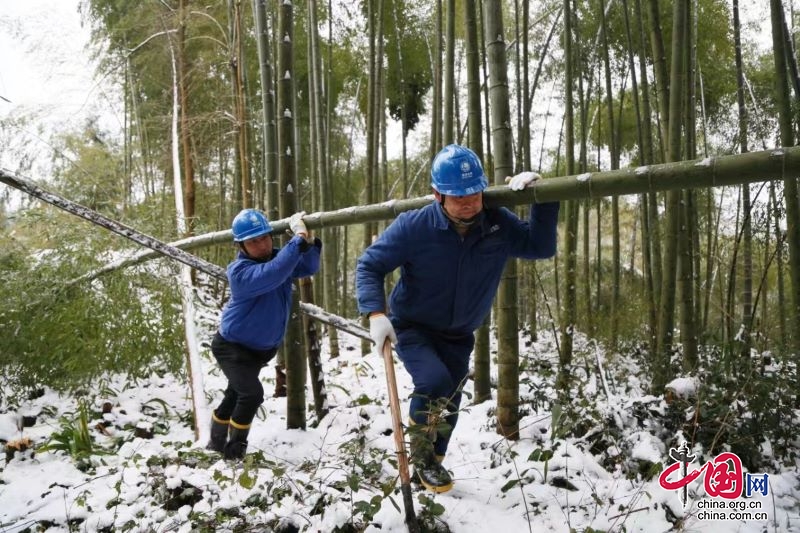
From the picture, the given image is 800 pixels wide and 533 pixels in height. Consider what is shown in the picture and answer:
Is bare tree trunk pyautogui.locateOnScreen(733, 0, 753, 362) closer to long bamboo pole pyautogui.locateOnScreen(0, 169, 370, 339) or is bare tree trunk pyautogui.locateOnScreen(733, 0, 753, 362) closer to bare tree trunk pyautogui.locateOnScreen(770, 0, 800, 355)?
bare tree trunk pyautogui.locateOnScreen(770, 0, 800, 355)

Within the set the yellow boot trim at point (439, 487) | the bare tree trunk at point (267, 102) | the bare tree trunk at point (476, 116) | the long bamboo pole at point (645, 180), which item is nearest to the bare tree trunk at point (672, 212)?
the bare tree trunk at point (476, 116)

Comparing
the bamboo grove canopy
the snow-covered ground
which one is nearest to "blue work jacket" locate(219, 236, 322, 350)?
the bamboo grove canopy

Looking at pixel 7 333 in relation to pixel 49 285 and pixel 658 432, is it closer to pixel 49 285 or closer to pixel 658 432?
pixel 49 285

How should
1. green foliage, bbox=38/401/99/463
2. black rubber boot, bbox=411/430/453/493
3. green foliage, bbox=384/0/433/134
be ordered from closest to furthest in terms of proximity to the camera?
1. black rubber boot, bbox=411/430/453/493
2. green foliage, bbox=38/401/99/463
3. green foliage, bbox=384/0/433/134

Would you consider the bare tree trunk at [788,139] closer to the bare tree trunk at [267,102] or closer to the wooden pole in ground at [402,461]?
the wooden pole in ground at [402,461]

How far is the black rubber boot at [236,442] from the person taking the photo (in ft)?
10.3

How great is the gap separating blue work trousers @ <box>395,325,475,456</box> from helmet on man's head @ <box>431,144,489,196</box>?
768 millimetres

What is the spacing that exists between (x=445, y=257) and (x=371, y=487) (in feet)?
3.66

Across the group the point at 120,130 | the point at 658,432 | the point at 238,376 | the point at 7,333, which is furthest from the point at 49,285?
the point at 120,130

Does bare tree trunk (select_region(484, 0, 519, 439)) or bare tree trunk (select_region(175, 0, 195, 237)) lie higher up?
bare tree trunk (select_region(175, 0, 195, 237))

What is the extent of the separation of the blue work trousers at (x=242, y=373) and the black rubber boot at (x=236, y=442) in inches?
1.5

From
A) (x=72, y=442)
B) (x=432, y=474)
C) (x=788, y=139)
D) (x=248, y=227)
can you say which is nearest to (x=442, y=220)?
(x=432, y=474)

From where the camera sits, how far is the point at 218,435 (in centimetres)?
332

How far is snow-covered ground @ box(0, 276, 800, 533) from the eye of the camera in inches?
80.2
